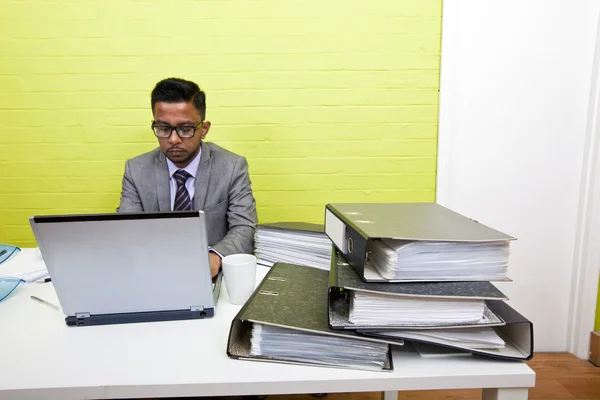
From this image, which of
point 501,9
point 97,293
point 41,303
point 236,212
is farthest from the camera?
point 501,9

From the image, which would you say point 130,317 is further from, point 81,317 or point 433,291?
point 433,291

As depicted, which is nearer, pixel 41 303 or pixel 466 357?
pixel 466 357

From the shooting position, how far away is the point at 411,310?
0.67m

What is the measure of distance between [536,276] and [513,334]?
1640mm

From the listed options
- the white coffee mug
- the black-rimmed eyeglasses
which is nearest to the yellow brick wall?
the black-rimmed eyeglasses

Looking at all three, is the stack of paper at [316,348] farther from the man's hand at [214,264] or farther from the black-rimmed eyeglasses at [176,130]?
the black-rimmed eyeglasses at [176,130]

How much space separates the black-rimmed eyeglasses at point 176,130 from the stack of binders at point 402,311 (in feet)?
3.55

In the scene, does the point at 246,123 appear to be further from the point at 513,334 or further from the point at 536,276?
the point at 536,276

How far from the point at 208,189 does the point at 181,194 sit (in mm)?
134

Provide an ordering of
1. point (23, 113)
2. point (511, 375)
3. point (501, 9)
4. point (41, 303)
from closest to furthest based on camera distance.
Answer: point (511, 375)
point (41, 303)
point (501, 9)
point (23, 113)

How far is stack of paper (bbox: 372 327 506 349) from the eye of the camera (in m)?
0.67

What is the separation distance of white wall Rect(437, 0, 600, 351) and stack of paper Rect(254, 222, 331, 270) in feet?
3.71

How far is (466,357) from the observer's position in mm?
707

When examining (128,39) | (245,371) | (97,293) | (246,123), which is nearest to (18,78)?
(128,39)
